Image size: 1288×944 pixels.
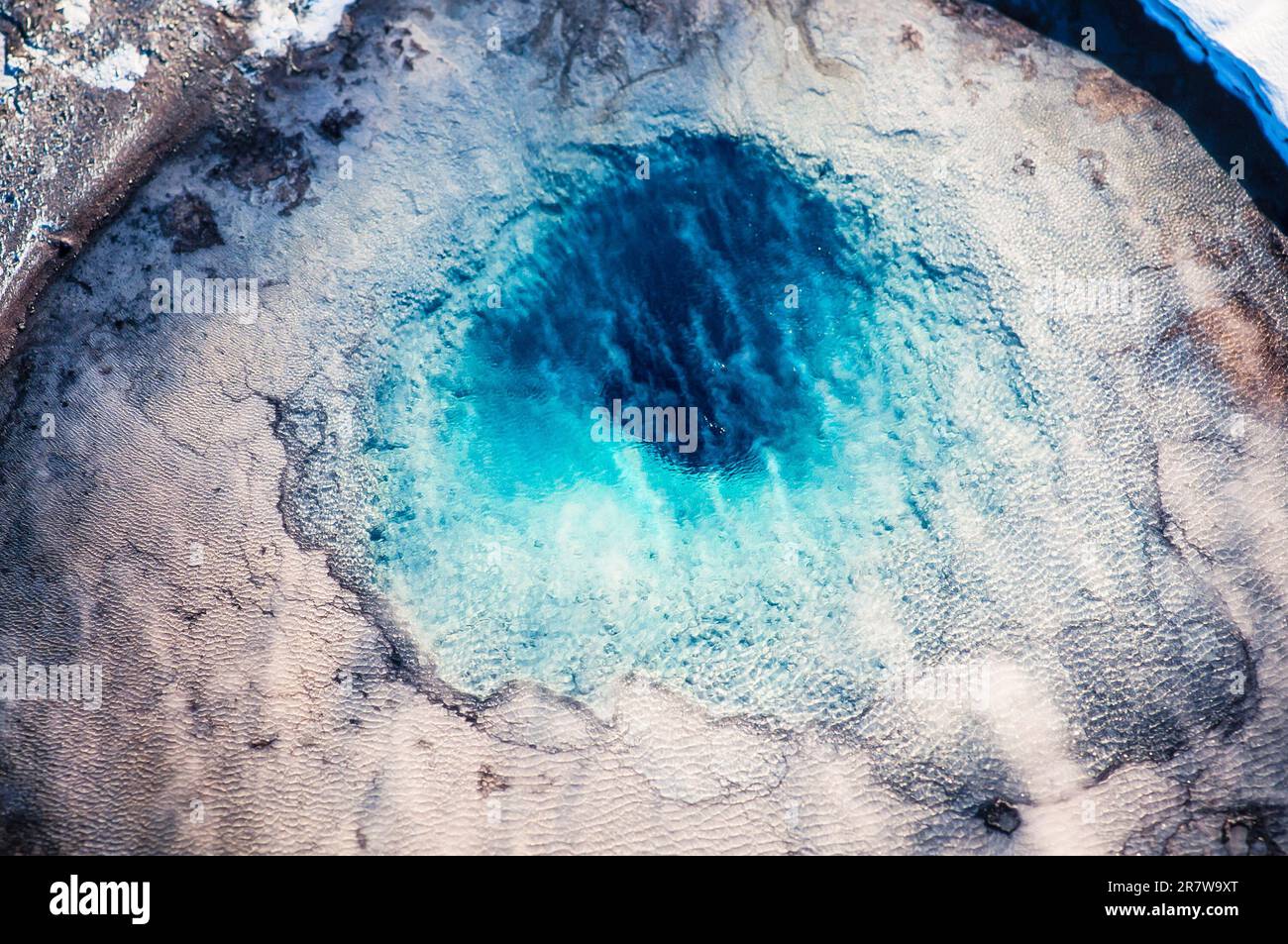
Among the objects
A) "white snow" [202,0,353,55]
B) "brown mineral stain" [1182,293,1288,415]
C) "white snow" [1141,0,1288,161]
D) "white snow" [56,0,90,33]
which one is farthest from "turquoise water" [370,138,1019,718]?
"white snow" [56,0,90,33]

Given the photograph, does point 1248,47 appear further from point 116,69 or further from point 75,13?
point 75,13

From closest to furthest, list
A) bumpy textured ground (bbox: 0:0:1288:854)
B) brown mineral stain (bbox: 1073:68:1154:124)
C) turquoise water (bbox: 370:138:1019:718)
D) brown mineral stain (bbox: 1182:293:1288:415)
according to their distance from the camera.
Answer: bumpy textured ground (bbox: 0:0:1288:854) < turquoise water (bbox: 370:138:1019:718) < brown mineral stain (bbox: 1182:293:1288:415) < brown mineral stain (bbox: 1073:68:1154:124)

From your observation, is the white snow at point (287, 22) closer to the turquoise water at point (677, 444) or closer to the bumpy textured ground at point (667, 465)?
the bumpy textured ground at point (667, 465)

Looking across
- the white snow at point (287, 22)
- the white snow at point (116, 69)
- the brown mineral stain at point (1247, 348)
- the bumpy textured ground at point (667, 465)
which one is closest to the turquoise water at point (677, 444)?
the bumpy textured ground at point (667, 465)

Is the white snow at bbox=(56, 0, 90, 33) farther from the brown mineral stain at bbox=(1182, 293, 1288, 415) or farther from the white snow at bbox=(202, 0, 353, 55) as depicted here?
the brown mineral stain at bbox=(1182, 293, 1288, 415)

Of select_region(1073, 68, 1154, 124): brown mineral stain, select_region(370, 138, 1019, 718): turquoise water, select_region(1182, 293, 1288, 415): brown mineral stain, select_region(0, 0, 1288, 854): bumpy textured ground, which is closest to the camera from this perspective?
select_region(0, 0, 1288, 854): bumpy textured ground

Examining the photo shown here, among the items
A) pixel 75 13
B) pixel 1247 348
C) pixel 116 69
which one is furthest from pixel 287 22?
pixel 1247 348

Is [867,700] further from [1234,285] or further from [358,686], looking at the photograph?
[1234,285]
